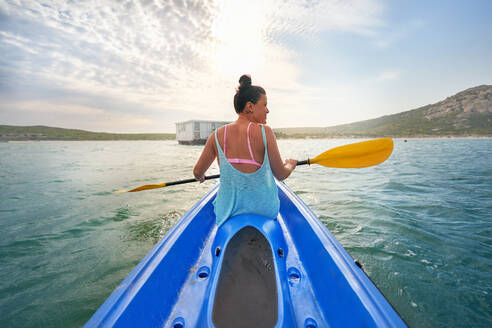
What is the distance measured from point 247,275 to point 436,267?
3.14 m

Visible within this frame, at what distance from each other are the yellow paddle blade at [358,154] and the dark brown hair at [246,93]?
201 centimetres

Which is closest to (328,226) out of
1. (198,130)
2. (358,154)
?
(358,154)

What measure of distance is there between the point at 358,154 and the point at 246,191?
2.67 metres

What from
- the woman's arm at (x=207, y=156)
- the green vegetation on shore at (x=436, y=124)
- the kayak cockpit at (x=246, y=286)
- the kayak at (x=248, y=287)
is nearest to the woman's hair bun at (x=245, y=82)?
the woman's arm at (x=207, y=156)

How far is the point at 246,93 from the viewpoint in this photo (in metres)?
2.17

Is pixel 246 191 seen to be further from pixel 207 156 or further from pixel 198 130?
pixel 198 130

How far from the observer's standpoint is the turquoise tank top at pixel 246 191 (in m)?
2.06

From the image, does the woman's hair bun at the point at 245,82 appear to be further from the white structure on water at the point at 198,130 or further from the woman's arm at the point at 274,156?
the white structure on water at the point at 198,130

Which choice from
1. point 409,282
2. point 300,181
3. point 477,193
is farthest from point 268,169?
point 477,193

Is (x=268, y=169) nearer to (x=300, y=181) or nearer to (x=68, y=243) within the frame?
(x=68, y=243)

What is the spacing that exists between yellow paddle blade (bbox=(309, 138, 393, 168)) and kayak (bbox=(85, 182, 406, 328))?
67.4 inches

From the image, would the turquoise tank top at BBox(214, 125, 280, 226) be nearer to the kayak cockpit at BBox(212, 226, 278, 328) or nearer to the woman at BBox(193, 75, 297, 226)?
the woman at BBox(193, 75, 297, 226)

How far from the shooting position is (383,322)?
109cm

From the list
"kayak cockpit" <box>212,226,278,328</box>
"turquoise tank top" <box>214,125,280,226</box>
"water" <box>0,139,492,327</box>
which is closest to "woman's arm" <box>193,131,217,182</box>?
"turquoise tank top" <box>214,125,280,226</box>
